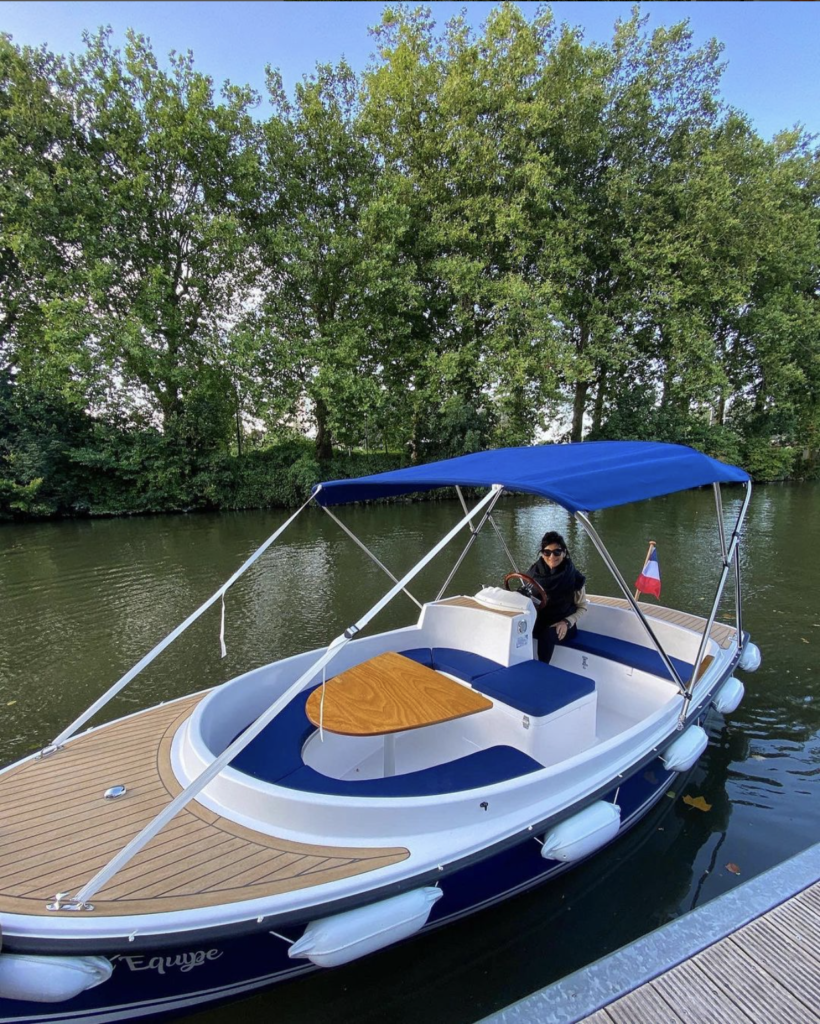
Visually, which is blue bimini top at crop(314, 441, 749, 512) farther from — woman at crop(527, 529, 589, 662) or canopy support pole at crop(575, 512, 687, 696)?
woman at crop(527, 529, 589, 662)

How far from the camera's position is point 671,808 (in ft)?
12.3

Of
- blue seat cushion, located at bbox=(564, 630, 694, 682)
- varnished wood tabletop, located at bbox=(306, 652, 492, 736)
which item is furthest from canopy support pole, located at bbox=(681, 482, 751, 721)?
varnished wood tabletop, located at bbox=(306, 652, 492, 736)

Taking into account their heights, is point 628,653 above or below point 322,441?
below

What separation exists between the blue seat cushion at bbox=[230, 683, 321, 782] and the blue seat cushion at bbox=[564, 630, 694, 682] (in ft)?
8.88

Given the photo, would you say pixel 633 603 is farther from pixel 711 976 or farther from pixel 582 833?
pixel 711 976

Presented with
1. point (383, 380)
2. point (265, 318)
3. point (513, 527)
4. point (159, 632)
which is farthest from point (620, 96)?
point (159, 632)

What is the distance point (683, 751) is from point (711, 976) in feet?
4.98

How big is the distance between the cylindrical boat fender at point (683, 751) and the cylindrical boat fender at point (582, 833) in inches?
30.4

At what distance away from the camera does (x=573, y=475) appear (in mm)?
3229

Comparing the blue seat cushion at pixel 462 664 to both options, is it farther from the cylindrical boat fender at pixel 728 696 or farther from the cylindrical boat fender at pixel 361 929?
the cylindrical boat fender at pixel 728 696

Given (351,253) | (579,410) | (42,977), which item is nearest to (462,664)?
(42,977)

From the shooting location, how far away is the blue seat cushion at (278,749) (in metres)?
2.88

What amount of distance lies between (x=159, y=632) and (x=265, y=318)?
1347cm

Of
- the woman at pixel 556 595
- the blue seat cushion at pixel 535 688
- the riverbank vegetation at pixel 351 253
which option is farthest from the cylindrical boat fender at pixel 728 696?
the riverbank vegetation at pixel 351 253
